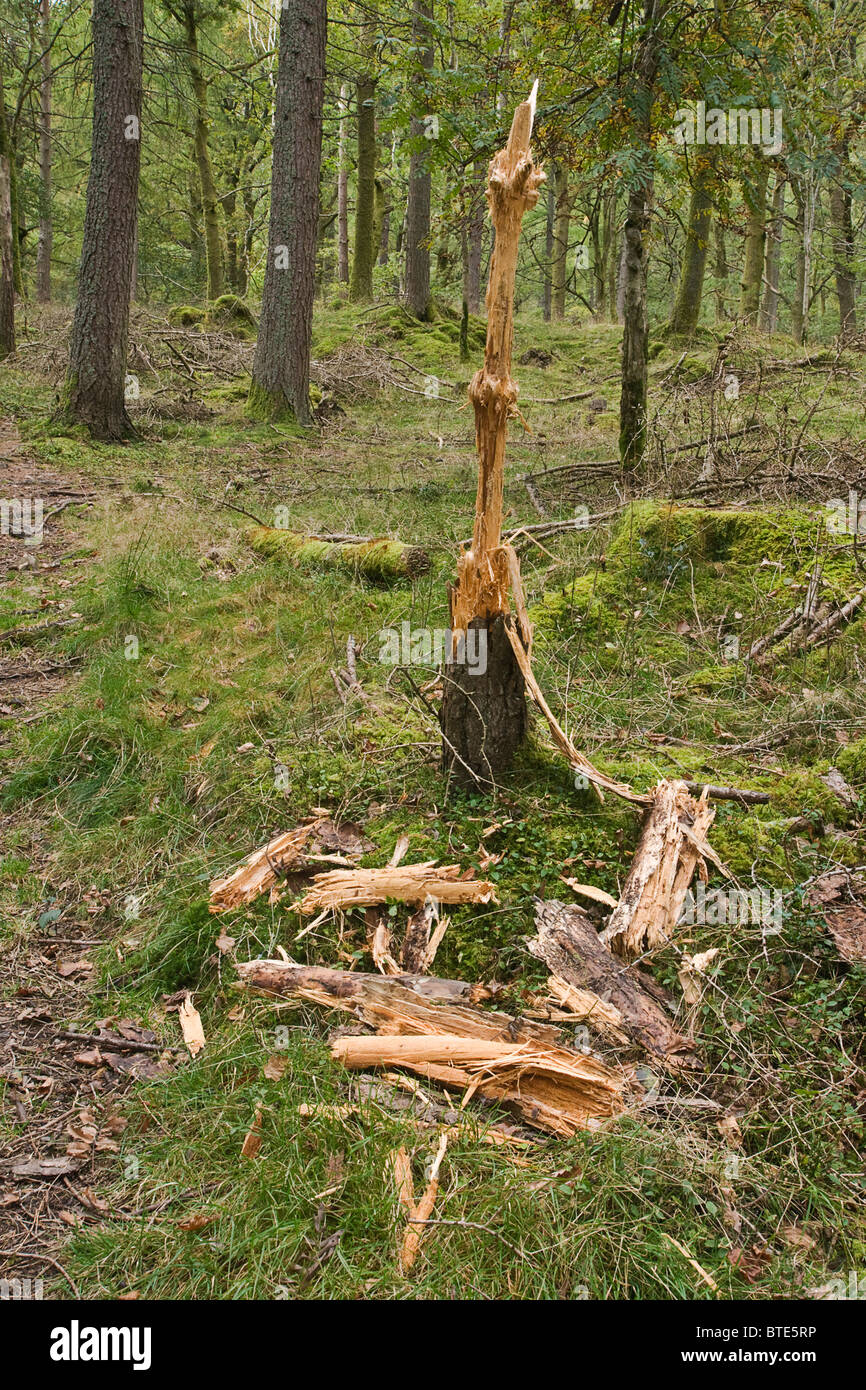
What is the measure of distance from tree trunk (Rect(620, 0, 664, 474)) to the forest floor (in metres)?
0.37

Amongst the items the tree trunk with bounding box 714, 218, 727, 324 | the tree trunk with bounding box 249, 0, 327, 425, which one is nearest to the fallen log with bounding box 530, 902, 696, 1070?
the tree trunk with bounding box 714, 218, 727, 324

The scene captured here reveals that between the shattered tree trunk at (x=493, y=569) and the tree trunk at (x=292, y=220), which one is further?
the tree trunk at (x=292, y=220)

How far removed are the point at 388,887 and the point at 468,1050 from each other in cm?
78

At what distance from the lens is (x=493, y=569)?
3.59m

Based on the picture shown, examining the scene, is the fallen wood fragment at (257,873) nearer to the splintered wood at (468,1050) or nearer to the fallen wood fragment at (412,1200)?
the splintered wood at (468,1050)

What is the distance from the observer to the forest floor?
2355 mm

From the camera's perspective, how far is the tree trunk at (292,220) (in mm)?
10516

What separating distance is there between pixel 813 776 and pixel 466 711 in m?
1.47

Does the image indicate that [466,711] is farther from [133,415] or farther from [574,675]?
[133,415]

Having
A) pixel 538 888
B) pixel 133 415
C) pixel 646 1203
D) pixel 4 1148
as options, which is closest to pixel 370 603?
pixel 538 888

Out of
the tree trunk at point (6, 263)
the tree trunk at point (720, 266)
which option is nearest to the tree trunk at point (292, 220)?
the tree trunk at point (6, 263)

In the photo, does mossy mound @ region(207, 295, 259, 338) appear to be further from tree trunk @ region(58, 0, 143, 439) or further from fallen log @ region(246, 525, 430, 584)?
fallen log @ region(246, 525, 430, 584)

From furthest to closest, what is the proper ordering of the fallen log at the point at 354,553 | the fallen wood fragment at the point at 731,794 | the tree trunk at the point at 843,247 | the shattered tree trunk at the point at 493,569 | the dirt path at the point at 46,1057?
the tree trunk at the point at 843,247
the fallen log at the point at 354,553
the fallen wood fragment at the point at 731,794
the shattered tree trunk at the point at 493,569
the dirt path at the point at 46,1057

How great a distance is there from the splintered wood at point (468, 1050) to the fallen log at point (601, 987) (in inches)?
6.3
